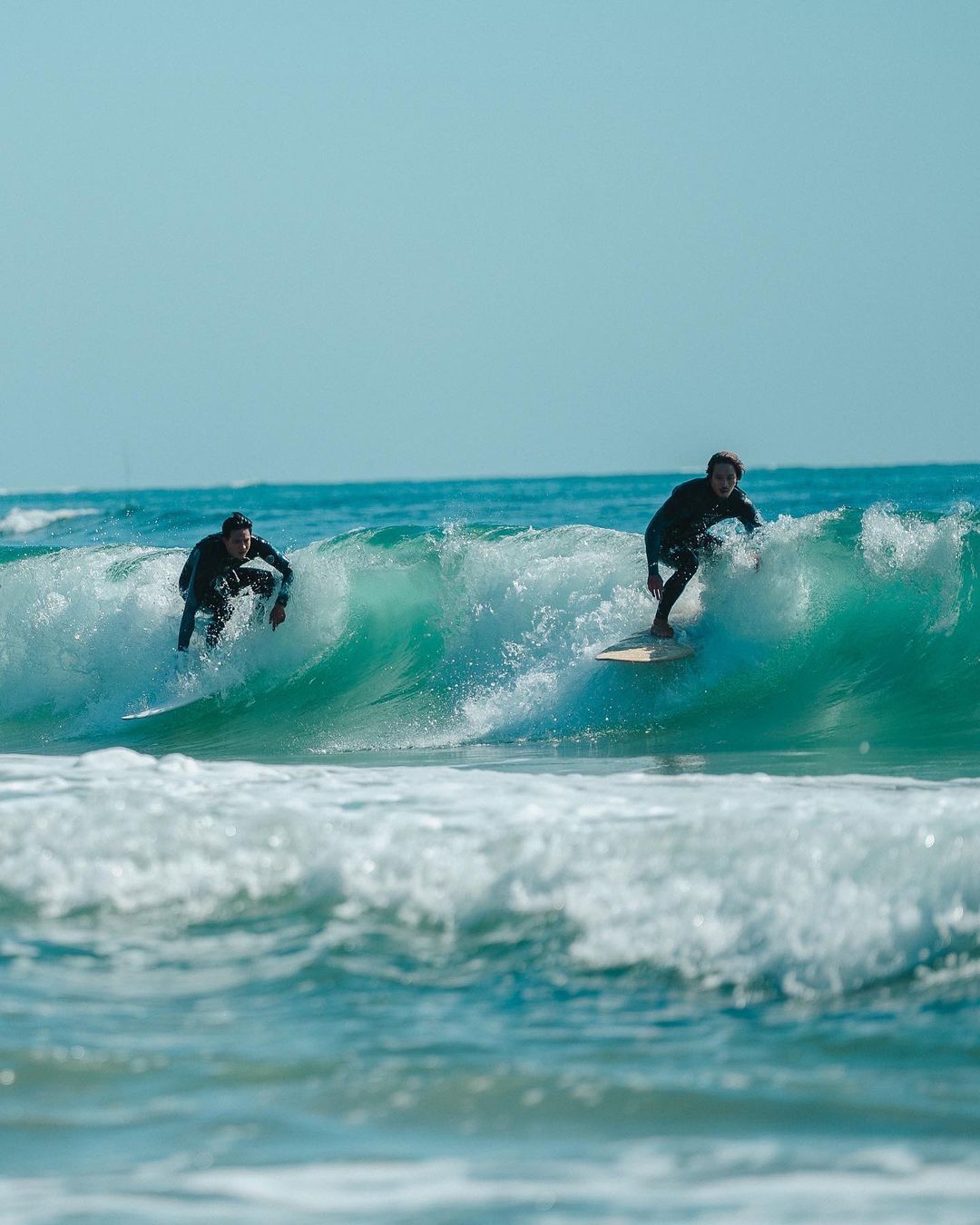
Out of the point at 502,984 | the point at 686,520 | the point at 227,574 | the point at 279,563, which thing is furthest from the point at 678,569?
the point at 502,984

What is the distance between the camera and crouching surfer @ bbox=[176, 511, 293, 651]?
10922mm

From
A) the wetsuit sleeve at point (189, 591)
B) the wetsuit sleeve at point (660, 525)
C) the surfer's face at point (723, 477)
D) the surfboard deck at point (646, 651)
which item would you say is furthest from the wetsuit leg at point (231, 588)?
the surfer's face at point (723, 477)

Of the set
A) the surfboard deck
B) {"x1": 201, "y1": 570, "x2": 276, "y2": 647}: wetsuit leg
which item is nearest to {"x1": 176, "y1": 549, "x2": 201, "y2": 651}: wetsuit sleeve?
{"x1": 201, "y1": 570, "x2": 276, "y2": 647}: wetsuit leg

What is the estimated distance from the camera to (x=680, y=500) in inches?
395

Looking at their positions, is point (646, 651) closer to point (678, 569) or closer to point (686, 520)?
point (678, 569)

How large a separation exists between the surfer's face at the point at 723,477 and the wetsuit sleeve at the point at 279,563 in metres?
3.39

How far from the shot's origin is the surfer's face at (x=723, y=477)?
9773mm

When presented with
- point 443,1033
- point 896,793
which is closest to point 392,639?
point 896,793

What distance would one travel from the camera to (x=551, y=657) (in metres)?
11.0

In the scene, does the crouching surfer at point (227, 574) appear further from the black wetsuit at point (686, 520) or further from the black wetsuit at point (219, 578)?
the black wetsuit at point (686, 520)

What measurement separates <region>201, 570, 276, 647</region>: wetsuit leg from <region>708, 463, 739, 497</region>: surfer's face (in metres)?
3.70

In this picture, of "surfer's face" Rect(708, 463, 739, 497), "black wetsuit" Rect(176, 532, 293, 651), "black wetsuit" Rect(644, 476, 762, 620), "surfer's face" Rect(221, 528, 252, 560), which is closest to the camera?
"surfer's face" Rect(708, 463, 739, 497)

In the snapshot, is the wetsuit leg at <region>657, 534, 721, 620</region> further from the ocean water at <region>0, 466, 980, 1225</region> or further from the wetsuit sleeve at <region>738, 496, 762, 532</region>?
the ocean water at <region>0, 466, 980, 1225</region>

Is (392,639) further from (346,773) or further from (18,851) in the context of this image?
(18,851)
